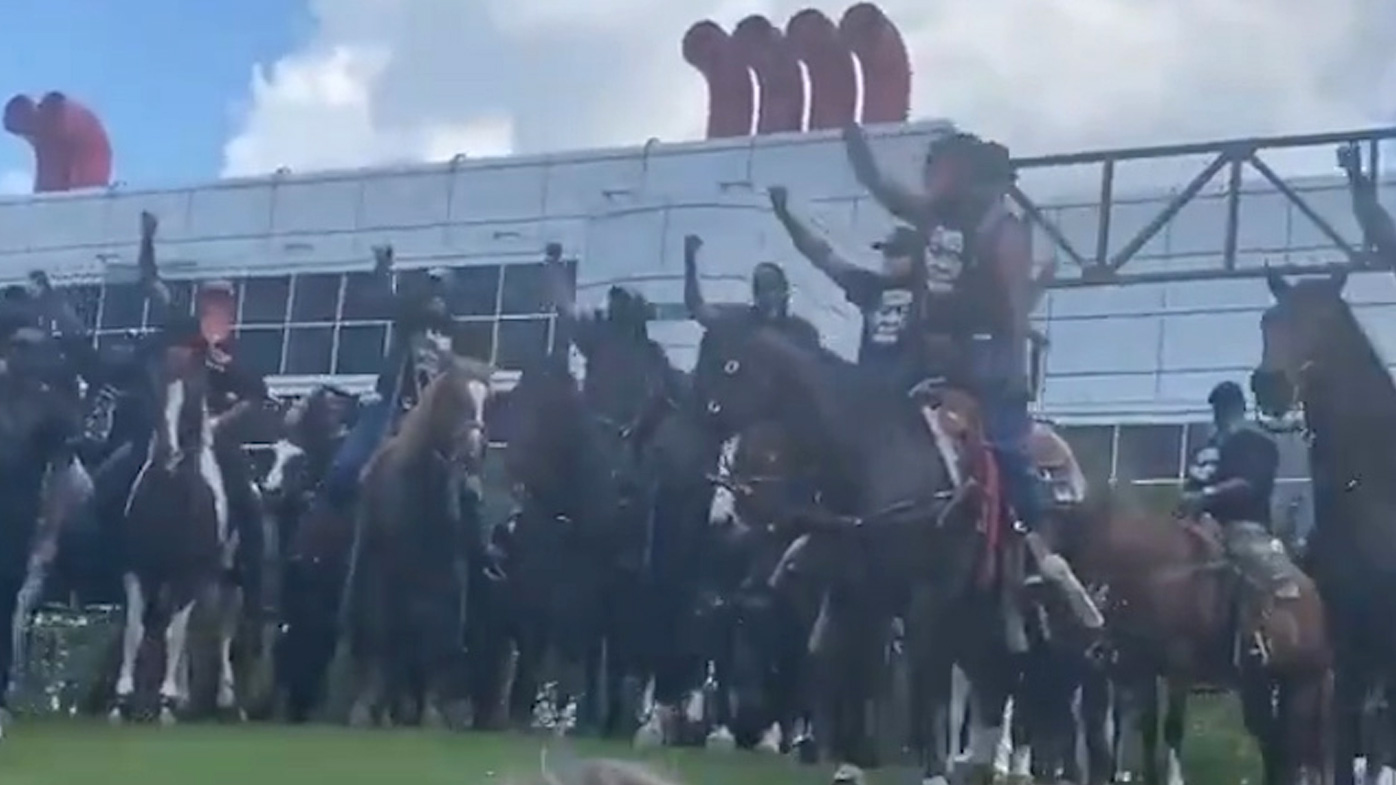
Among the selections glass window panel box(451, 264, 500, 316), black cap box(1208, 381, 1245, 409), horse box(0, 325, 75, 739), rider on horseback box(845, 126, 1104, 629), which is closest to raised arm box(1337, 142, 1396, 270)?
black cap box(1208, 381, 1245, 409)

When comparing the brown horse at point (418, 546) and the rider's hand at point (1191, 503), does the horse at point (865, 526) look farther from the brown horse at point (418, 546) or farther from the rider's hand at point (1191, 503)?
the brown horse at point (418, 546)

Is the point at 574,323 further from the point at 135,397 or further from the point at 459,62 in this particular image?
the point at 135,397

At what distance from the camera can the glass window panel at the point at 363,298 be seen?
4.61 m

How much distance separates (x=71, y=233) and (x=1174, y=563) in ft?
8.51

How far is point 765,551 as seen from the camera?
4121 millimetres

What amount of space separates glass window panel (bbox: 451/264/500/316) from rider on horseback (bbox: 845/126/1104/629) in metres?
0.79

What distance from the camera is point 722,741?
4.14 metres

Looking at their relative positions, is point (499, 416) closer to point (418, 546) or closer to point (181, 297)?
point (418, 546)

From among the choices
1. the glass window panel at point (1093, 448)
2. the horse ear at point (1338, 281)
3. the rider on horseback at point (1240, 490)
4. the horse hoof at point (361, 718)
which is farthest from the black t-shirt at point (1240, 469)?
the horse hoof at point (361, 718)

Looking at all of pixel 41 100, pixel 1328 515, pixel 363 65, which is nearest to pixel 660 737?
pixel 1328 515

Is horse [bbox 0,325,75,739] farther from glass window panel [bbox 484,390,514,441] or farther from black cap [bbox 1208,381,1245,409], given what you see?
black cap [bbox 1208,381,1245,409]

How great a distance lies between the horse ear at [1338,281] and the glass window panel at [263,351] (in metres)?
2.11

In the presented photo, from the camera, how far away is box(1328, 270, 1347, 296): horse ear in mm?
3814

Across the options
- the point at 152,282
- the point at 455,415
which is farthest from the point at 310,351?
the point at 152,282
